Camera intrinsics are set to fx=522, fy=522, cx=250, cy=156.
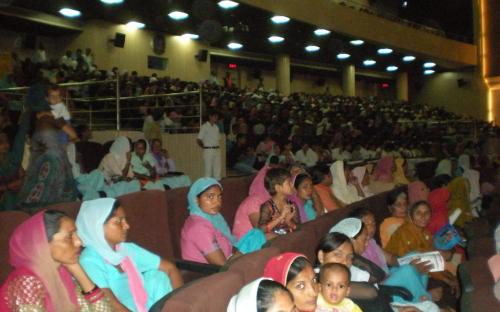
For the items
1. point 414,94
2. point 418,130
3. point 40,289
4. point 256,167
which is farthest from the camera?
point 414,94

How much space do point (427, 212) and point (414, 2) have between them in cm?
2198

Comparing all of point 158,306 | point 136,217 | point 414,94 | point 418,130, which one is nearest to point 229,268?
point 158,306

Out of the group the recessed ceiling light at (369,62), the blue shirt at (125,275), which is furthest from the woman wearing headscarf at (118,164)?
the recessed ceiling light at (369,62)

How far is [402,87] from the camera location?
82.0ft

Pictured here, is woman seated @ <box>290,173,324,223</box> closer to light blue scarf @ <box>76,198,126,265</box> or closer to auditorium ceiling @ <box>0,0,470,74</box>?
light blue scarf @ <box>76,198,126,265</box>

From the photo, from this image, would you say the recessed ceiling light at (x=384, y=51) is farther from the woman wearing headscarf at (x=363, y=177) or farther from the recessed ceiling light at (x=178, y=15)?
the woman wearing headscarf at (x=363, y=177)

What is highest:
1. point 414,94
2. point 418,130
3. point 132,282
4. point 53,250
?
point 414,94

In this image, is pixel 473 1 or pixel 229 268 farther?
pixel 473 1

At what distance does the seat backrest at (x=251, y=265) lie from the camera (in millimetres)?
2002

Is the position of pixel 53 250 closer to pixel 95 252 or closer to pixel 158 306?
pixel 95 252

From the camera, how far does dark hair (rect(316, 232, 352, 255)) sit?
2.78m

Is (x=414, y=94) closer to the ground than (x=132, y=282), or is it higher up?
→ higher up

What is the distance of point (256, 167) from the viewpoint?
30.1 ft

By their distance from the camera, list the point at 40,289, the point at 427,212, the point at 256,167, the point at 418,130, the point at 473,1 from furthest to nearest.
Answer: the point at 473,1, the point at 418,130, the point at 256,167, the point at 427,212, the point at 40,289
